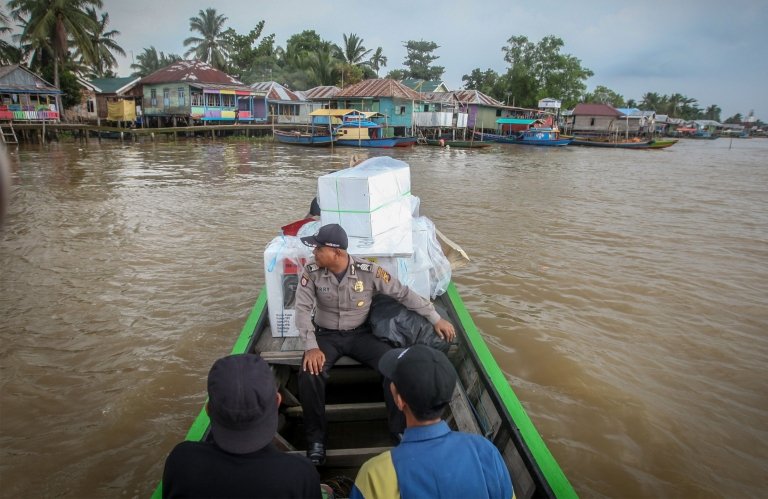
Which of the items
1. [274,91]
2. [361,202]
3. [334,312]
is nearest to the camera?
[334,312]

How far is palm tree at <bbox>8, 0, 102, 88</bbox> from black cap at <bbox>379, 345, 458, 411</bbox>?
38.3 metres

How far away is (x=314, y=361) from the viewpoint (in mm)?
3195

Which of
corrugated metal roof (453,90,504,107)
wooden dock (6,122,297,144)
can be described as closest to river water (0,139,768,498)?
wooden dock (6,122,297,144)

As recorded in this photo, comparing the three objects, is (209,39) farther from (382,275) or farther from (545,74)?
(382,275)

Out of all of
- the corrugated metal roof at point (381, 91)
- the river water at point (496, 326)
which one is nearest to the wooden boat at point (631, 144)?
the corrugated metal roof at point (381, 91)

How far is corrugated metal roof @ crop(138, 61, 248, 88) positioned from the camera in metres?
35.5

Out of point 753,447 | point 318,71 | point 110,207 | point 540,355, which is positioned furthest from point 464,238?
point 318,71

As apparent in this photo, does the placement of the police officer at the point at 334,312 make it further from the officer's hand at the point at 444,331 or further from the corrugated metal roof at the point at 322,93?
the corrugated metal roof at the point at 322,93

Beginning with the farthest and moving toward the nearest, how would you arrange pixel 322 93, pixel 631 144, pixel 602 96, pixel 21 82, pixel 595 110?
pixel 602 96, pixel 595 110, pixel 322 93, pixel 631 144, pixel 21 82

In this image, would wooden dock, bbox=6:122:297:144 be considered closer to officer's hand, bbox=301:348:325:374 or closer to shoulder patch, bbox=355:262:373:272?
shoulder patch, bbox=355:262:373:272

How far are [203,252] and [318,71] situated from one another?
147 ft

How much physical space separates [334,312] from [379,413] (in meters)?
0.79

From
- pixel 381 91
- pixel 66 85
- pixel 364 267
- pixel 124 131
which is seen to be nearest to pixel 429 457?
pixel 364 267

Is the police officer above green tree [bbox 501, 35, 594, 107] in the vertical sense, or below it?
below
